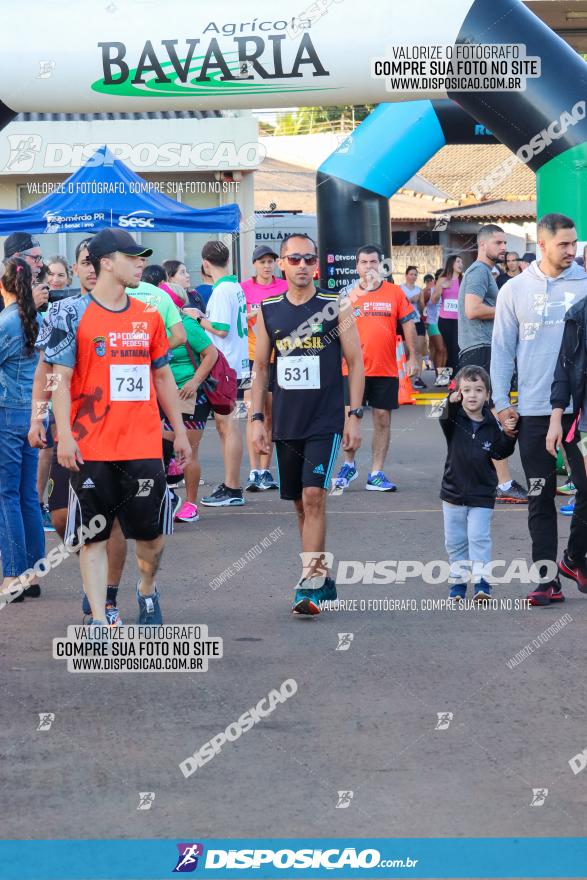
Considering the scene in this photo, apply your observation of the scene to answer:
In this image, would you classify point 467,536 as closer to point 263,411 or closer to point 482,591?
point 482,591

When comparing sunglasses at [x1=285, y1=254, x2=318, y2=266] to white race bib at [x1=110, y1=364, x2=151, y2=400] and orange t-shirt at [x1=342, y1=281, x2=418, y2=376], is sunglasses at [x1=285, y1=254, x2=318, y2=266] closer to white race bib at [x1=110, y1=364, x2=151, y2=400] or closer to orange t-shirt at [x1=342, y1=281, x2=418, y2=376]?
white race bib at [x1=110, y1=364, x2=151, y2=400]

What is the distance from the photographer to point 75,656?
6.28 meters

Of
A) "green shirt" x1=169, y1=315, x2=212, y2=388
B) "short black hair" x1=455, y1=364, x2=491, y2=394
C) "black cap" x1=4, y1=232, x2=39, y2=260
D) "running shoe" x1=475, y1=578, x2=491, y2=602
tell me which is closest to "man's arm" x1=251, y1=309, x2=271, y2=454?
"short black hair" x1=455, y1=364, x2=491, y2=394

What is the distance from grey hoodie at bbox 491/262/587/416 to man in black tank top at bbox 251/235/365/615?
32.3 inches

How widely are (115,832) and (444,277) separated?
17191 millimetres

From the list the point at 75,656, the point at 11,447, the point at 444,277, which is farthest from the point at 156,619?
the point at 444,277

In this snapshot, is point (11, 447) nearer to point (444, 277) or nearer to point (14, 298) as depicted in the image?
point (14, 298)

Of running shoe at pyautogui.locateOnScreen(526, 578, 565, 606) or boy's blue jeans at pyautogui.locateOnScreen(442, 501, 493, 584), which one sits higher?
boy's blue jeans at pyautogui.locateOnScreen(442, 501, 493, 584)

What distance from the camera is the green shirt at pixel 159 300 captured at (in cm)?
895

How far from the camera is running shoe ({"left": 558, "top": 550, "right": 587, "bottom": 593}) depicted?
7.36 meters

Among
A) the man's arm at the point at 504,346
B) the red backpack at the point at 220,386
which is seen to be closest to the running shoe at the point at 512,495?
the red backpack at the point at 220,386

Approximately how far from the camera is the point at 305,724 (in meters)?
5.26

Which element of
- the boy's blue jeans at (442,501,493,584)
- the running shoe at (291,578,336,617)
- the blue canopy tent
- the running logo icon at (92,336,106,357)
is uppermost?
the blue canopy tent

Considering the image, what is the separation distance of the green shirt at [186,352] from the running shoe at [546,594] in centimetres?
358
